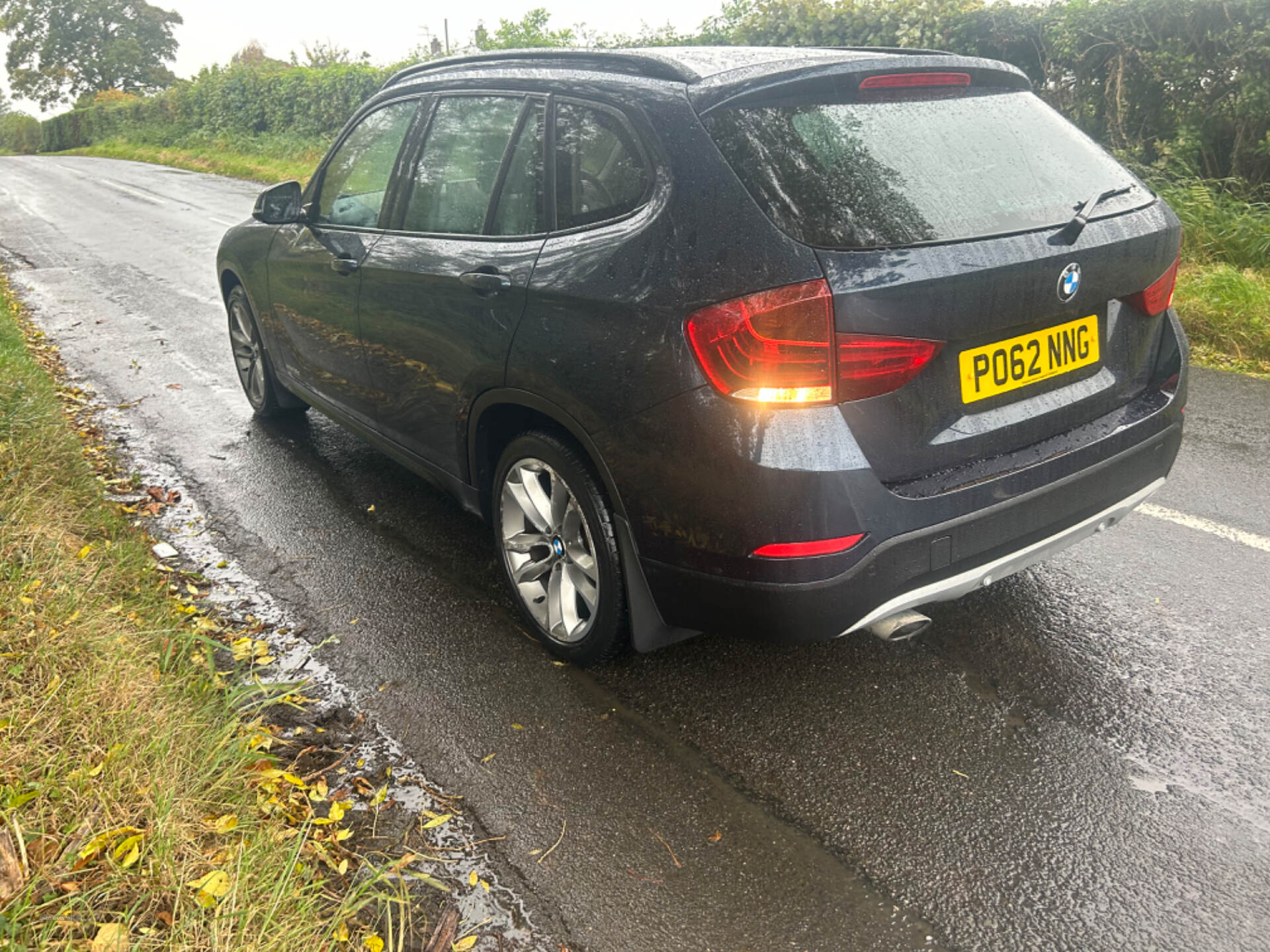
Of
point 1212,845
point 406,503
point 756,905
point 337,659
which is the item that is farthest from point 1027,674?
point 406,503

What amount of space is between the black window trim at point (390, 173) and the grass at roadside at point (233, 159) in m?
13.2

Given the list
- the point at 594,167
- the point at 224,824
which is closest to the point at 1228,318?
the point at 594,167

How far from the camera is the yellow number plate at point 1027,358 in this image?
2.67m

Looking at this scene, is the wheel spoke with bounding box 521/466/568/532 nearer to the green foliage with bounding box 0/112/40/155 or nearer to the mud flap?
the mud flap

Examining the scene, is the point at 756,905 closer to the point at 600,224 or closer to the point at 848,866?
the point at 848,866

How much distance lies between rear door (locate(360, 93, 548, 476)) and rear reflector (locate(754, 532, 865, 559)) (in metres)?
1.16

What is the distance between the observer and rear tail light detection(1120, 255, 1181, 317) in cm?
302

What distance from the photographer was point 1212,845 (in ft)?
8.24

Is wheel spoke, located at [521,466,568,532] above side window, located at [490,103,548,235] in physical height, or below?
below

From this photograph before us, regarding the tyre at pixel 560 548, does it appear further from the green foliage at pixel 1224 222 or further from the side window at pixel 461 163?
the green foliage at pixel 1224 222

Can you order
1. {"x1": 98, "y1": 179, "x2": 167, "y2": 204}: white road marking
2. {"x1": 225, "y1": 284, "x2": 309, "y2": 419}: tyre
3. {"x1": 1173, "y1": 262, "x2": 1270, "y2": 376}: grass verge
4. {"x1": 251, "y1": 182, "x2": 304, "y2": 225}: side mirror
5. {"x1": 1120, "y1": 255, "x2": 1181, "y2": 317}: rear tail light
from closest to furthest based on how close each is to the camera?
1. {"x1": 1120, "y1": 255, "x2": 1181, "y2": 317}: rear tail light
2. {"x1": 251, "y1": 182, "x2": 304, "y2": 225}: side mirror
3. {"x1": 225, "y1": 284, "x2": 309, "y2": 419}: tyre
4. {"x1": 1173, "y1": 262, "x2": 1270, "y2": 376}: grass verge
5. {"x1": 98, "y1": 179, "x2": 167, "y2": 204}: white road marking

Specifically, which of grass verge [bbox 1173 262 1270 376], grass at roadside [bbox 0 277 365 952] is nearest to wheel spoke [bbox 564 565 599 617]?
grass at roadside [bbox 0 277 365 952]

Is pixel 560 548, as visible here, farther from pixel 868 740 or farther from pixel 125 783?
pixel 125 783

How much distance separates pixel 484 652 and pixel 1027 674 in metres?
1.78
